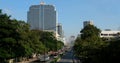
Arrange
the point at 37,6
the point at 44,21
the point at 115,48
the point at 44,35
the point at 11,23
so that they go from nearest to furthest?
the point at 115,48 → the point at 11,23 → the point at 44,35 → the point at 37,6 → the point at 44,21

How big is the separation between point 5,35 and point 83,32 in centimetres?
2972

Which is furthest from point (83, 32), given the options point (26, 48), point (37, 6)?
point (37, 6)

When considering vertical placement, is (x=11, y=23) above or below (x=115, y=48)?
above

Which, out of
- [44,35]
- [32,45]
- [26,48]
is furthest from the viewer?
[44,35]

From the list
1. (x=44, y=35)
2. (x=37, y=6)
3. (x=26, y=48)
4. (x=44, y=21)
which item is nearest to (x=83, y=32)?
(x=26, y=48)

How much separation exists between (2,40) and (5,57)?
3.32m

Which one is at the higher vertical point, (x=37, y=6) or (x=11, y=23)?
(x=37, y=6)

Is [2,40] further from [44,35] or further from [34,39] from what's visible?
[44,35]

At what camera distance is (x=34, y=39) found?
297 ft

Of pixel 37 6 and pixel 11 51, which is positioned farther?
pixel 37 6

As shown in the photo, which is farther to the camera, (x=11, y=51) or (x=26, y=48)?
(x=26, y=48)

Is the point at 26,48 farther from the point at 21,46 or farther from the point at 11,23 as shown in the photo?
the point at 11,23

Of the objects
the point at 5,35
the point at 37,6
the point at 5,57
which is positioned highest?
the point at 37,6

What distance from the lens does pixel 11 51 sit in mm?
65688
